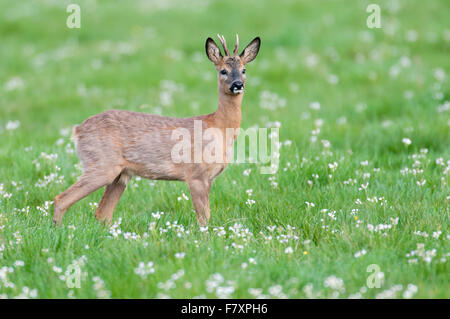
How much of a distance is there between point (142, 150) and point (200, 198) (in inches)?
28.2

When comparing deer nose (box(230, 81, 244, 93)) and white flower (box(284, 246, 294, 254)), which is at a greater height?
deer nose (box(230, 81, 244, 93))

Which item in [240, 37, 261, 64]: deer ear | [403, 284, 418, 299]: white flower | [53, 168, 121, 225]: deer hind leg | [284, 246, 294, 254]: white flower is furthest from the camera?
[240, 37, 261, 64]: deer ear

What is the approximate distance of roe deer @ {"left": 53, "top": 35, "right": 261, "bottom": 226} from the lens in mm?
5656

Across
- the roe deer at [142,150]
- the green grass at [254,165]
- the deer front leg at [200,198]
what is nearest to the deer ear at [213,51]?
the roe deer at [142,150]

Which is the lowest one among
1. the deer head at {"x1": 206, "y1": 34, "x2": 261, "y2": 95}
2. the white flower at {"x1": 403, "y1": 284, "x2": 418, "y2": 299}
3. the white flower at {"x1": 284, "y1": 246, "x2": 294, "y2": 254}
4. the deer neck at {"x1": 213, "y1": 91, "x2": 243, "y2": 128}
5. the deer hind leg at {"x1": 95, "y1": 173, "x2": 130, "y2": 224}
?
the white flower at {"x1": 403, "y1": 284, "x2": 418, "y2": 299}

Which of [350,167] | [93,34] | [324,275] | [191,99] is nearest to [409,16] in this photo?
[191,99]

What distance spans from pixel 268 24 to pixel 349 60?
10.1ft

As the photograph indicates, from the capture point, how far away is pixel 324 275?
4414 mm

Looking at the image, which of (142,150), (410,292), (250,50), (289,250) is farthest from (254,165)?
(410,292)

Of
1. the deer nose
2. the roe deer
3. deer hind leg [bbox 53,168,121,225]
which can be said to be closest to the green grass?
deer hind leg [bbox 53,168,121,225]

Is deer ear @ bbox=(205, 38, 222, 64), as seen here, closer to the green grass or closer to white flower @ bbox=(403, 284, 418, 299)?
the green grass

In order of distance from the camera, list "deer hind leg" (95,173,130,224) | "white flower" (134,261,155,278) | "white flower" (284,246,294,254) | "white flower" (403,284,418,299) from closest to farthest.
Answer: "white flower" (403,284,418,299) < "white flower" (134,261,155,278) < "white flower" (284,246,294,254) < "deer hind leg" (95,173,130,224)

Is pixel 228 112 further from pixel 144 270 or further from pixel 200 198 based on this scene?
pixel 144 270

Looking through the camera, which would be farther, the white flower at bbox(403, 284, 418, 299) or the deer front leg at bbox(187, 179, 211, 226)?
the deer front leg at bbox(187, 179, 211, 226)
